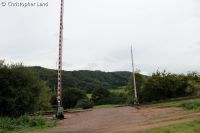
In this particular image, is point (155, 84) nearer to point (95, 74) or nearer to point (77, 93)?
point (77, 93)

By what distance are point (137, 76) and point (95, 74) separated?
246 feet

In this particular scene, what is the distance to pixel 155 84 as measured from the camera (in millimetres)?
62000

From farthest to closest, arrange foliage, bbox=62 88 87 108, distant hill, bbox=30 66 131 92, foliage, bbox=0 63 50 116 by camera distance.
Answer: distant hill, bbox=30 66 131 92
foliage, bbox=62 88 87 108
foliage, bbox=0 63 50 116

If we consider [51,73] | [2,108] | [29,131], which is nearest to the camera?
[29,131]

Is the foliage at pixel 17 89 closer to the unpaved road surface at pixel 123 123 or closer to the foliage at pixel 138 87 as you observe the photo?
the unpaved road surface at pixel 123 123

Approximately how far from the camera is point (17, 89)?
31688 mm

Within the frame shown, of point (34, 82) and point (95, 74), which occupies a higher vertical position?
point (95, 74)

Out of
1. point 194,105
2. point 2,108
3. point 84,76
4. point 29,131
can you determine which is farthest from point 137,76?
point 84,76

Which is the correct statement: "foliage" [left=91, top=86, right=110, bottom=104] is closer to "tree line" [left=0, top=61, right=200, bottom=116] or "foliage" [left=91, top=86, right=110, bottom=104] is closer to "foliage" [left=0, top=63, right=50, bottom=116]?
"tree line" [left=0, top=61, right=200, bottom=116]

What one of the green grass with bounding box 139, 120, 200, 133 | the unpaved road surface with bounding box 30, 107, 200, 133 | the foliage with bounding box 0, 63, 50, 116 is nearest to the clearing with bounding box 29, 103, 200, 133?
the unpaved road surface with bounding box 30, 107, 200, 133

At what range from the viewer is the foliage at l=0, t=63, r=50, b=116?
31484 mm

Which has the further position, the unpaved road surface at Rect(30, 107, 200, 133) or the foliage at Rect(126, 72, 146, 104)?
the foliage at Rect(126, 72, 146, 104)

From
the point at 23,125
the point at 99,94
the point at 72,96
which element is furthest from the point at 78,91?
the point at 23,125

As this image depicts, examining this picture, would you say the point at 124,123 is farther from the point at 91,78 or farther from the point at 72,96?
the point at 91,78
